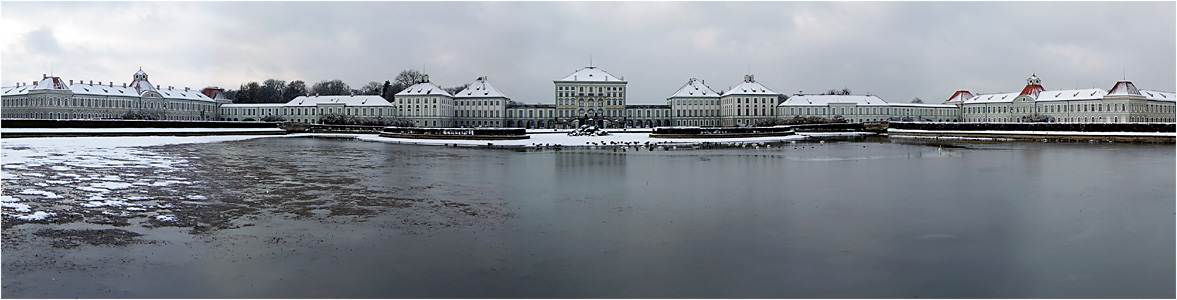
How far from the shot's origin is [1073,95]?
354ft

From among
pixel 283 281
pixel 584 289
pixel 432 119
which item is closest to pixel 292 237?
pixel 283 281

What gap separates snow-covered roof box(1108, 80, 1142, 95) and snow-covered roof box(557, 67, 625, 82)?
67345 mm

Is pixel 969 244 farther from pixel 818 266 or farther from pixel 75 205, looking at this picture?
pixel 75 205

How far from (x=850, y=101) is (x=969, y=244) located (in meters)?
116

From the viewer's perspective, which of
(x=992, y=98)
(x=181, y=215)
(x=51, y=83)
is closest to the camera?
(x=181, y=215)

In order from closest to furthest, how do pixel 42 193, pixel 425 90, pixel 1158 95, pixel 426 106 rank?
pixel 42 193
pixel 426 106
pixel 425 90
pixel 1158 95

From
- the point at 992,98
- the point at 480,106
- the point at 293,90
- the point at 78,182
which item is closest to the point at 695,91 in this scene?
the point at 480,106

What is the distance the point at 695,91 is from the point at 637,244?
4132 inches

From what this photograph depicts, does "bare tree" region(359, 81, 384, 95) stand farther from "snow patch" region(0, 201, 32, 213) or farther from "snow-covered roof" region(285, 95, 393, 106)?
"snow patch" region(0, 201, 32, 213)

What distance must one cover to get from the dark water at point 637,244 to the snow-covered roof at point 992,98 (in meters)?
114

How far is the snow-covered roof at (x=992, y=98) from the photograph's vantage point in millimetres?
117500

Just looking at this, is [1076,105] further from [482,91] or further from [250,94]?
[250,94]

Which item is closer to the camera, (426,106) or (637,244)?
(637,244)

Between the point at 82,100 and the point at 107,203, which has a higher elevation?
the point at 82,100
